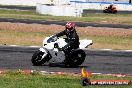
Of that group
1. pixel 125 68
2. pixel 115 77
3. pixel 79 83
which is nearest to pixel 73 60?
pixel 125 68

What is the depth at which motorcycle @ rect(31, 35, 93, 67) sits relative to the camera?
17922 mm

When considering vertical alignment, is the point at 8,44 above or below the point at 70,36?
below

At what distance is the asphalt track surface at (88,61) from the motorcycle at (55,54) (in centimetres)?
26

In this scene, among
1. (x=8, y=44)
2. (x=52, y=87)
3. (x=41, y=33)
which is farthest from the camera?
(x=41, y=33)

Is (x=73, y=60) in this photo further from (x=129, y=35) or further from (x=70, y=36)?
(x=129, y=35)

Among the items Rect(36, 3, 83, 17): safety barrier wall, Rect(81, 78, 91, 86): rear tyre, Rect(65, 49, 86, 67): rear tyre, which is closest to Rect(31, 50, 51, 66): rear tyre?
Rect(65, 49, 86, 67): rear tyre

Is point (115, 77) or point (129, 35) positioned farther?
point (129, 35)

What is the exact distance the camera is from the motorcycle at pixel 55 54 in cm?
1792

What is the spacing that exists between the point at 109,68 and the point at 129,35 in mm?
16097

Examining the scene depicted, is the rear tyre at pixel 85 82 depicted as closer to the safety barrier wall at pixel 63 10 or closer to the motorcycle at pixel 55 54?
the motorcycle at pixel 55 54

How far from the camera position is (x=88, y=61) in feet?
67.6

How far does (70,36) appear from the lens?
18.0 metres

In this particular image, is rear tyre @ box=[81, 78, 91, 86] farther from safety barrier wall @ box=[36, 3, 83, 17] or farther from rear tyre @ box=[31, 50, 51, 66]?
safety barrier wall @ box=[36, 3, 83, 17]

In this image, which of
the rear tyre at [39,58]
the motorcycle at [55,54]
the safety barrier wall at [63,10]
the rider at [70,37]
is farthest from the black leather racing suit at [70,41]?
the safety barrier wall at [63,10]
